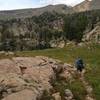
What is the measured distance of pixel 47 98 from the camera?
3216 centimetres

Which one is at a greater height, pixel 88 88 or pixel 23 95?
pixel 23 95

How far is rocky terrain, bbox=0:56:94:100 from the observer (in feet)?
100

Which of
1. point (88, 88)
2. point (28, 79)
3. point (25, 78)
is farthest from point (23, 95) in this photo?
point (88, 88)

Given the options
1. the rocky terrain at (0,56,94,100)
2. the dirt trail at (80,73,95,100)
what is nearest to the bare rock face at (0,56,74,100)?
the rocky terrain at (0,56,94,100)

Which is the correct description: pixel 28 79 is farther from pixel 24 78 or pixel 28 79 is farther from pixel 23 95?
pixel 23 95

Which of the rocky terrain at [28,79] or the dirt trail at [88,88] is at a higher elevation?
the rocky terrain at [28,79]

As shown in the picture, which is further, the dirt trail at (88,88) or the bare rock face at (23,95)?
the dirt trail at (88,88)

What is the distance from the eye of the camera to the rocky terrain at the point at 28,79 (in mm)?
30511

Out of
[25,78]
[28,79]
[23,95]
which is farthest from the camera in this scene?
[25,78]

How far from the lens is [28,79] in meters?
34.8

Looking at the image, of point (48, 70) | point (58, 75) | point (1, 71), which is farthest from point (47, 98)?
point (58, 75)

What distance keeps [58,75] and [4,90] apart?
47.9ft

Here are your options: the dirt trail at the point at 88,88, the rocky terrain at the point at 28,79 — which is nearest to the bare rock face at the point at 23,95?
the rocky terrain at the point at 28,79

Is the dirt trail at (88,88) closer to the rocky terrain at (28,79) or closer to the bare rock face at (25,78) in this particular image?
the rocky terrain at (28,79)
